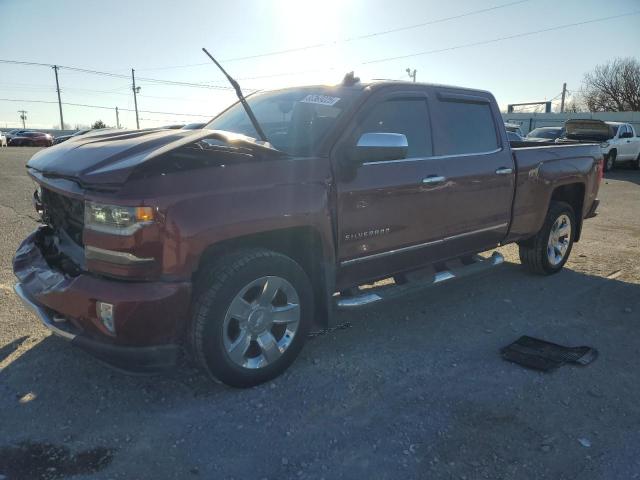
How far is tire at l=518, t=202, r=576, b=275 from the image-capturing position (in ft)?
18.1

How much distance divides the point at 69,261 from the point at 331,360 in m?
1.85

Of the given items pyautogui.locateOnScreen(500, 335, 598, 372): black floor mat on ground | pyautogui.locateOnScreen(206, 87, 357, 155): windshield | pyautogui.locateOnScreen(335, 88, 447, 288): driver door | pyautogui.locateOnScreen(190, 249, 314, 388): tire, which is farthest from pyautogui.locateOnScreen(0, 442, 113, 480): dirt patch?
pyautogui.locateOnScreen(500, 335, 598, 372): black floor mat on ground

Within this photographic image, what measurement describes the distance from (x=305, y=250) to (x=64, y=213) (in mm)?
1587

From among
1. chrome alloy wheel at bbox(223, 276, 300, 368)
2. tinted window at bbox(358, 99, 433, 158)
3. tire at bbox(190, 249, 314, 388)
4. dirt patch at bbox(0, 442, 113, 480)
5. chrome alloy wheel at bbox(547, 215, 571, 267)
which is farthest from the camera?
chrome alloy wheel at bbox(547, 215, 571, 267)

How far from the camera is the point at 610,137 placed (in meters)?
18.5

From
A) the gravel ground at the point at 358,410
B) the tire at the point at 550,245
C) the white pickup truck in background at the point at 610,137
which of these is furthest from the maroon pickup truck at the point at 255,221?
the white pickup truck in background at the point at 610,137

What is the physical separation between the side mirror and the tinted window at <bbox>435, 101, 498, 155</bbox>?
96 centimetres

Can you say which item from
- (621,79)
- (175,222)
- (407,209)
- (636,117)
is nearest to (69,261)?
(175,222)

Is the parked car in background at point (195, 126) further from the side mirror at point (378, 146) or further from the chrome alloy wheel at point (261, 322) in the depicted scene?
the chrome alloy wheel at point (261, 322)

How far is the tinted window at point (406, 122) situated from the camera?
147 inches

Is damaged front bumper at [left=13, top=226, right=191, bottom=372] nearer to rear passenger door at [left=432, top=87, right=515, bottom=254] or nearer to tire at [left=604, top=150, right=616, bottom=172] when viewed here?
rear passenger door at [left=432, top=87, right=515, bottom=254]

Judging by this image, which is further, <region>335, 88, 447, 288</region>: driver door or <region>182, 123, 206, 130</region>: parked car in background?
<region>182, 123, 206, 130</region>: parked car in background

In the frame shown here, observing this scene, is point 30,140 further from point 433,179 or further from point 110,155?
point 433,179

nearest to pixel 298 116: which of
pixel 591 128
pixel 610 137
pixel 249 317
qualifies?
pixel 249 317
